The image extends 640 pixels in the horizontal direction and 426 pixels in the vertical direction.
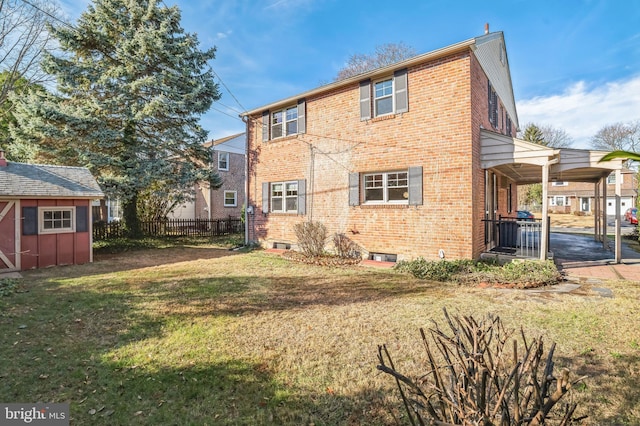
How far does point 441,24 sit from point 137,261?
14.2 m

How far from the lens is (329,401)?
9.61ft

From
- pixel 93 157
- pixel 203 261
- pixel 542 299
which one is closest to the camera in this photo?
pixel 542 299

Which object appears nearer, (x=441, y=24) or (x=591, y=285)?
(x=591, y=285)

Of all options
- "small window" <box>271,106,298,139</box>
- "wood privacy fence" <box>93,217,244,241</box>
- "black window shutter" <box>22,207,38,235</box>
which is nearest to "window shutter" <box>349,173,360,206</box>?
"small window" <box>271,106,298,139</box>

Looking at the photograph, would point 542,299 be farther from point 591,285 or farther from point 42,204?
point 42,204

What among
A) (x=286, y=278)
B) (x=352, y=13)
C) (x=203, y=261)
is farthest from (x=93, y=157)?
(x=352, y=13)

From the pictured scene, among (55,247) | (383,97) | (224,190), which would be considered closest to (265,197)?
(383,97)

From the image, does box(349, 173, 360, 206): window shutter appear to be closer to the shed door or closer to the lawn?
the lawn

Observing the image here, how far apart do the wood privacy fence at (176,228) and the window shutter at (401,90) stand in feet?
45.5

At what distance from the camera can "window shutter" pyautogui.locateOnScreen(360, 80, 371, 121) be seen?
1022 centimetres

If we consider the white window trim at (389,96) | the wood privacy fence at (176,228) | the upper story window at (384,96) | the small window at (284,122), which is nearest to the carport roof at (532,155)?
the upper story window at (384,96)

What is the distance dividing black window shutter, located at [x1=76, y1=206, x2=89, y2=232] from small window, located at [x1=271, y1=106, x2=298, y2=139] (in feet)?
24.0

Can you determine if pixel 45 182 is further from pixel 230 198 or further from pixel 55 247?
pixel 230 198

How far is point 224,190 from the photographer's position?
23.7m
